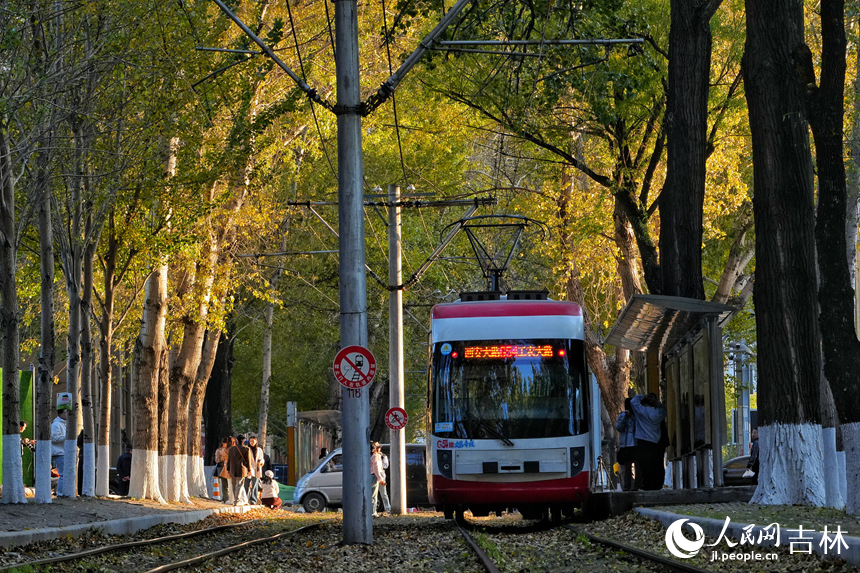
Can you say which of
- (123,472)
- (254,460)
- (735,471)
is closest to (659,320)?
(254,460)

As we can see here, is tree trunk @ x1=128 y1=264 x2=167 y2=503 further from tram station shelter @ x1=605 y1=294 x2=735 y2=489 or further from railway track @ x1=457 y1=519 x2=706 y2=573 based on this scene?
railway track @ x1=457 y1=519 x2=706 y2=573

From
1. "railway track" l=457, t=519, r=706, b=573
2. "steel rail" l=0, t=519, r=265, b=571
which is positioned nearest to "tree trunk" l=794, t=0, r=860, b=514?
"railway track" l=457, t=519, r=706, b=573

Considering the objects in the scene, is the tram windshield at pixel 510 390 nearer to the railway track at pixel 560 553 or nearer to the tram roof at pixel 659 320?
the tram roof at pixel 659 320

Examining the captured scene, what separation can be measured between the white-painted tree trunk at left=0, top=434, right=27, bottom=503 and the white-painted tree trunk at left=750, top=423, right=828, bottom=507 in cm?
1091

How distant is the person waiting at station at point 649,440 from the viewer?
19.8 meters

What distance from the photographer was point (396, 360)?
29781 mm

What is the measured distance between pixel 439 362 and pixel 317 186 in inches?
928

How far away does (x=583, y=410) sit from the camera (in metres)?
18.8

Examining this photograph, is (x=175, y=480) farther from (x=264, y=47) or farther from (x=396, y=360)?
(x=264, y=47)

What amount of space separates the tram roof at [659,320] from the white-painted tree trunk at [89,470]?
31.8 feet

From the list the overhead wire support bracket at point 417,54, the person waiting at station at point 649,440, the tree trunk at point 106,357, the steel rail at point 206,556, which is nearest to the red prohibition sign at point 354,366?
the steel rail at point 206,556

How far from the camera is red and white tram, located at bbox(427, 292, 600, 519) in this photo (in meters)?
18.5

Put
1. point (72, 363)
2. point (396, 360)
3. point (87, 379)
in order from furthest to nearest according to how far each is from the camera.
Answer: point (396, 360) → point (87, 379) → point (72, 363)

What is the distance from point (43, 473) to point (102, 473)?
537 cm
